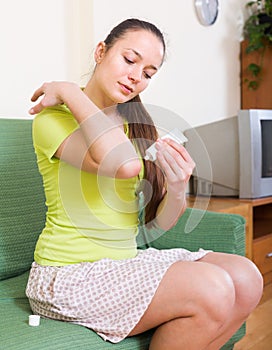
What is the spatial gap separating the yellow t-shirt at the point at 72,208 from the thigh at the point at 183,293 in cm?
18

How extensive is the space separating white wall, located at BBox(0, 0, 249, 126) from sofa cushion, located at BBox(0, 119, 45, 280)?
1.23 feet

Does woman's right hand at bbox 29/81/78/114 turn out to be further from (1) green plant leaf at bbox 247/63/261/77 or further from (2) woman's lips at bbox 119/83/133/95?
(1) green plant leaf at bbox 247/63/261/77

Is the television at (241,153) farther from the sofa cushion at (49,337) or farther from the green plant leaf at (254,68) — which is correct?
the sofa cushion at (49,337)

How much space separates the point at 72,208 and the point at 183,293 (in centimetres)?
33

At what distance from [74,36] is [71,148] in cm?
127

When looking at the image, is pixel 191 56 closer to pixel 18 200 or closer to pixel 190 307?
pixel 18 200

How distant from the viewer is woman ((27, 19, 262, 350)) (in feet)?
3.97

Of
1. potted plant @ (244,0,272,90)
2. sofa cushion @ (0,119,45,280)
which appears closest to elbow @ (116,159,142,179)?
sofa cushion @ (0,119,45,280)

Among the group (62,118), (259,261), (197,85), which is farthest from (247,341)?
(197,85)

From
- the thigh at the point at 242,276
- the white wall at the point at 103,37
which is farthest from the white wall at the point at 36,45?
the thigh at the point at 242,276

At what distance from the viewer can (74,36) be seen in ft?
7.85

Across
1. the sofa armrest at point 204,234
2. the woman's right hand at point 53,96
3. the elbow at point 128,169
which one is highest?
the woman's right hand at point 53,96

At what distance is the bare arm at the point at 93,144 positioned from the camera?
1200 millimetres

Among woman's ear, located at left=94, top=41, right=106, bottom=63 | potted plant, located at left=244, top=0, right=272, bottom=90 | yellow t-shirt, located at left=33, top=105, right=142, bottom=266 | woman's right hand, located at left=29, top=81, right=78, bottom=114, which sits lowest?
yellow t-shirt, located at left=33, top=105, right=142, bottom=266
